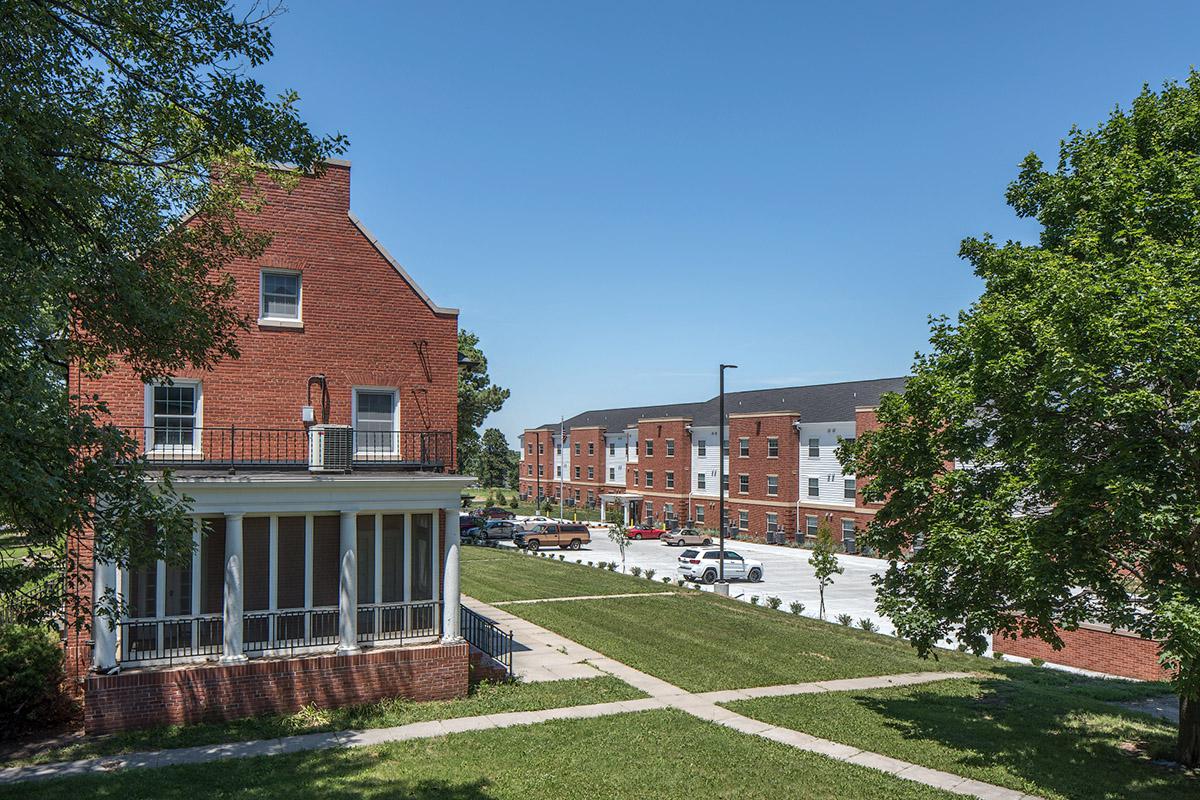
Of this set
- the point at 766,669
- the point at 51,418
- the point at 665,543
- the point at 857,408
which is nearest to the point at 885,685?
the point at 766,669

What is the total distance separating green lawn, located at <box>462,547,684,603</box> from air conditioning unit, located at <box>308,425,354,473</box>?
542 inches

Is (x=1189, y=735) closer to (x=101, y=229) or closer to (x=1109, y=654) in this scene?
(x=1109, y=654)

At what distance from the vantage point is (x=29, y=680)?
14547mm

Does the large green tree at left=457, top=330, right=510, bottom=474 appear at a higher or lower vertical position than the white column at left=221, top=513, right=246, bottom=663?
higher

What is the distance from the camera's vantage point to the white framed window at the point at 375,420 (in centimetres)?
1845

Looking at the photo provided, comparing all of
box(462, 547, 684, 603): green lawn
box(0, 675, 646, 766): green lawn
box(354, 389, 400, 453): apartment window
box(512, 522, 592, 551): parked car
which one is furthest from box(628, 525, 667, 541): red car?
box(354, 389, 400, 453): apartment window

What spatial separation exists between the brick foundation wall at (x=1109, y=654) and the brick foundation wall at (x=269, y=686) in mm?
15822

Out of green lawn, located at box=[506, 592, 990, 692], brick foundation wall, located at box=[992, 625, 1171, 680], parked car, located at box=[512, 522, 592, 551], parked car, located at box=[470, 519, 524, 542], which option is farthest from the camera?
parked car, located at box=[470, 519, 524, 542]

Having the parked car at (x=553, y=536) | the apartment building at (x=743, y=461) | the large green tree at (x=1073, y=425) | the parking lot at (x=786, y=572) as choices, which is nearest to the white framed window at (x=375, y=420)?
the large green tree at (x=1073, y=425)

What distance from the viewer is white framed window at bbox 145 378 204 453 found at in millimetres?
16578

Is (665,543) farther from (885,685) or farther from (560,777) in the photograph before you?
(560,777)

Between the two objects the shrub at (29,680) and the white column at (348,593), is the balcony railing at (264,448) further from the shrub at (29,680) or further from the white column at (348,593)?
the shrub at (29,680)

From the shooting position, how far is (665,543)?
58906 millimetres

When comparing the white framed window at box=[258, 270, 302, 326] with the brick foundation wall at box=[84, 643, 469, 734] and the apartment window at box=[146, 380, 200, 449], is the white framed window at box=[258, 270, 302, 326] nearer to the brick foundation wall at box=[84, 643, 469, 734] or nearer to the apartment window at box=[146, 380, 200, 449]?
the apartment window at box=[146, 380, 200, 449]
